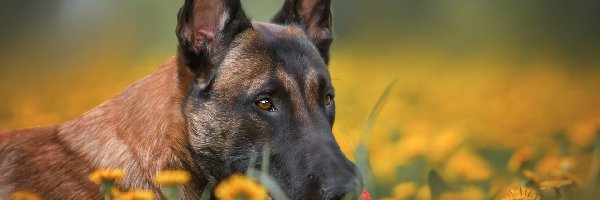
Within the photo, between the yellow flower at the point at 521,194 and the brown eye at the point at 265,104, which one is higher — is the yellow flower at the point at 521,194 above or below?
below

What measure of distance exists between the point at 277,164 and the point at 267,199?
0.19m

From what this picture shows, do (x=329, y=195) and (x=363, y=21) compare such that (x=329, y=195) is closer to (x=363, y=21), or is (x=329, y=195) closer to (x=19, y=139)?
(x=19, y=139)

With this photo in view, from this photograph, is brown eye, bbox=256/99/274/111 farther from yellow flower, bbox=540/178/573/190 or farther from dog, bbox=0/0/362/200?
yellow flower, bbox=540/178/573/190

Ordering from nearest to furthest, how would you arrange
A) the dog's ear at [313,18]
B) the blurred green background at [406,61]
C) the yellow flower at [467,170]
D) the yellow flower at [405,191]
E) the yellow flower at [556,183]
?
the yellow flower at [556,183] < the yellow flower at [405,191] < the yellow flower at [467,170] < the dog's ear at [313,18] < the blurred green background at [406,61]

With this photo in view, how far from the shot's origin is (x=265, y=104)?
4809mm

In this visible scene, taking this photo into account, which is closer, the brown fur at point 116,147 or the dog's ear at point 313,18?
the brown fur at point 116,147

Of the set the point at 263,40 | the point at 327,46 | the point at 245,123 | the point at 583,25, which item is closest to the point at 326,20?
the point at 327,46

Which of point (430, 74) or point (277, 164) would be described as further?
point (430, 74)

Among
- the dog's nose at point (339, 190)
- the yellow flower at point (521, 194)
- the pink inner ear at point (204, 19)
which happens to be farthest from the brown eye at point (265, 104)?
the yellow flower at point (521, 194)

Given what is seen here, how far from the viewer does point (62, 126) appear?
206 inches

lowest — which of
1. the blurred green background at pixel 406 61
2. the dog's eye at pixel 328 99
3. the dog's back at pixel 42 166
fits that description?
the blurred green background at pixel 406 61

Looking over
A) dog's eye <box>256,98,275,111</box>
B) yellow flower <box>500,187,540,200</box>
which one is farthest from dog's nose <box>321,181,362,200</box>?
yellow flower <box>500,187,540,200</box>

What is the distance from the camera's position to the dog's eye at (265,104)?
480 centimetres

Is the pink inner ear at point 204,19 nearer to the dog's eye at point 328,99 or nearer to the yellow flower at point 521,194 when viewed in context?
the dog's eye at point 328,99
